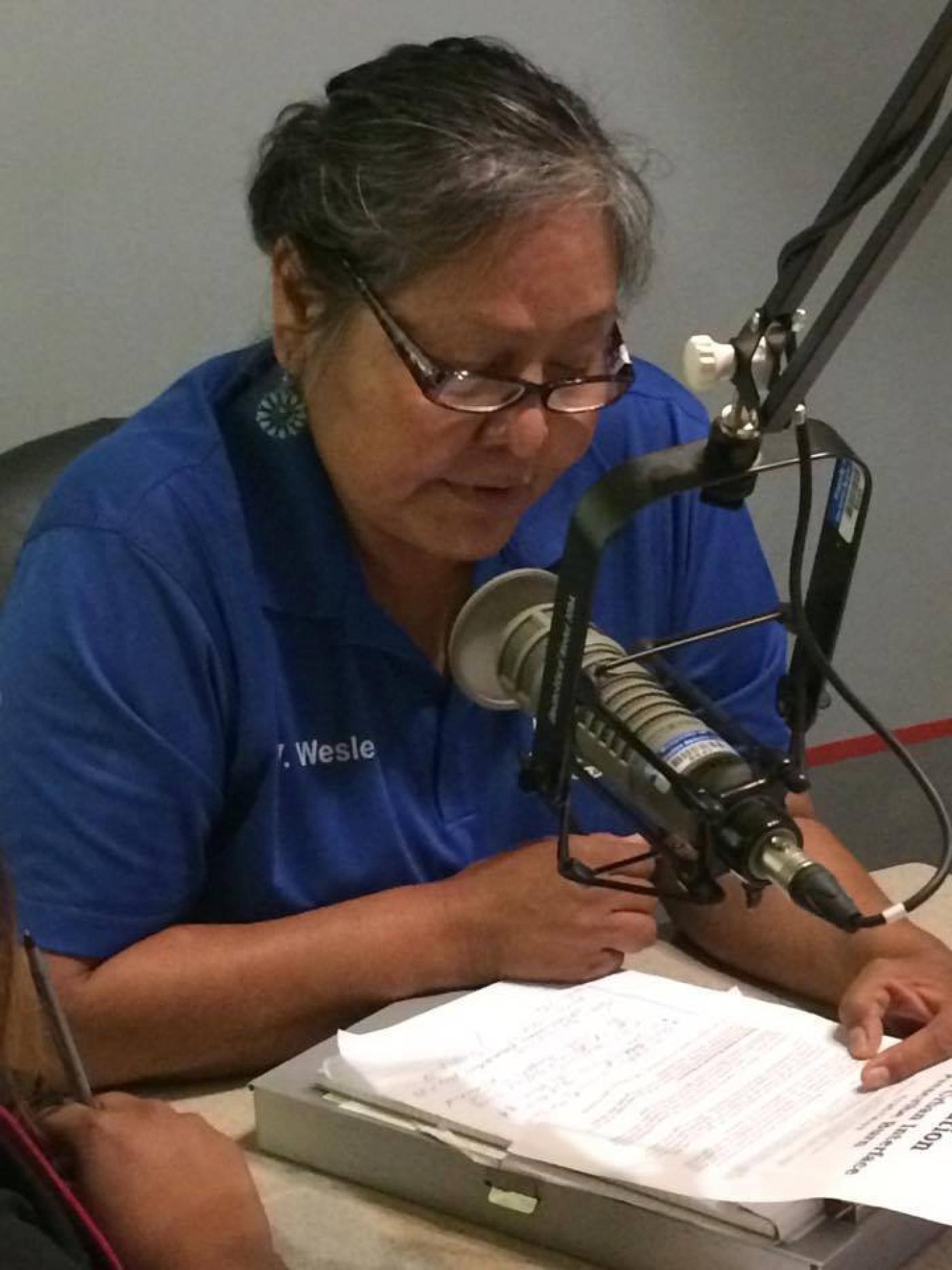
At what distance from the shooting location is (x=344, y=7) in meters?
2.21

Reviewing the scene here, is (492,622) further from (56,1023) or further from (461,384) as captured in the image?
(56,1023)

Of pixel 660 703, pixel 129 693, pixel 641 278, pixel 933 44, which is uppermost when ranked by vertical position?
pixel 933 44

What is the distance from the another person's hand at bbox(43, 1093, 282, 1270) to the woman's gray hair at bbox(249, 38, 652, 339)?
56 centimetres

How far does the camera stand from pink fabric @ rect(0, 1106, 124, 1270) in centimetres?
76

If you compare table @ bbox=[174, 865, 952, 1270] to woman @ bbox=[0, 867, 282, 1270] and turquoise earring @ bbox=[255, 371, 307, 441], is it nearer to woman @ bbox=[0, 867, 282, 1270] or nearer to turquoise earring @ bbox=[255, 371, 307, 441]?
woman @ bbox=[0, 867, 282, 1270]

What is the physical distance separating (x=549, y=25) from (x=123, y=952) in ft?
5.60

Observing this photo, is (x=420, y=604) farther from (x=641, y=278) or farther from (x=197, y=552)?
(x=641, y=278)

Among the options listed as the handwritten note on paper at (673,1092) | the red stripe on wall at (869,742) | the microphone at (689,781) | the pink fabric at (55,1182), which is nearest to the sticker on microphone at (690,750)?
the microphone at (689,781)

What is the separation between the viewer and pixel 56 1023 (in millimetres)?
905

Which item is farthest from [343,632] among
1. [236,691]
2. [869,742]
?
[869,742]

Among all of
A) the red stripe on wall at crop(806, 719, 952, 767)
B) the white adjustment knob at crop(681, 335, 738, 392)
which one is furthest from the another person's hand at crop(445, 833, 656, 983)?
the red stripe on wall at crop(806, 719, 952, 767)

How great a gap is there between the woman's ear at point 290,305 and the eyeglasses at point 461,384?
0.06 meters

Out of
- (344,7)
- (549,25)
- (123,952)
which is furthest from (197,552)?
(549,25)

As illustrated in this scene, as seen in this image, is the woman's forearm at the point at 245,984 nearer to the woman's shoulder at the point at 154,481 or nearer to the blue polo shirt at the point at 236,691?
the blue polo shirt at the point at 236,691
